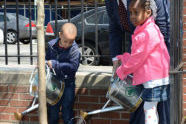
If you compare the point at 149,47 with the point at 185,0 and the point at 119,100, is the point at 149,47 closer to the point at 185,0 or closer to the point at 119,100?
the point at 119,100

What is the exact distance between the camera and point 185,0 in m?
4.07

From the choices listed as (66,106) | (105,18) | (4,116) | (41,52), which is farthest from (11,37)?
(41,52)

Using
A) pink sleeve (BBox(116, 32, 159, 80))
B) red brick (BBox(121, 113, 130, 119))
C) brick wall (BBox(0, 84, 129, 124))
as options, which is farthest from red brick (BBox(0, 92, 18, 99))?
pink sleeve (BBox(116, 32, 159, 80))

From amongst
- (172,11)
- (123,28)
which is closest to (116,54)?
(123,28)

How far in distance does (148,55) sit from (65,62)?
3.35 feet

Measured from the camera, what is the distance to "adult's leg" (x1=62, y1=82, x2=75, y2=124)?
3684mm

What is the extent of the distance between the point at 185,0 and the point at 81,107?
1679mm

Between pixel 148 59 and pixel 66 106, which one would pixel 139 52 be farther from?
pixel 66 106

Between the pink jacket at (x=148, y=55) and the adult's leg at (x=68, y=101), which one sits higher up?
the pink jacket at (x=148, y=55)

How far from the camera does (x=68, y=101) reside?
3705mm

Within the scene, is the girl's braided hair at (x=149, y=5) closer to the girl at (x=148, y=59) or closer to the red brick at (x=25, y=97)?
the girl at (x=148, y=59)

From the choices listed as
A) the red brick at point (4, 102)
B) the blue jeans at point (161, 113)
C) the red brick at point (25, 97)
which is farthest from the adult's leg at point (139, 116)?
the red brick at point (4, 102)

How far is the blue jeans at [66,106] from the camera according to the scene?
3.69 m

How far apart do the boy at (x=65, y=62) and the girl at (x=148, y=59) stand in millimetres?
712
